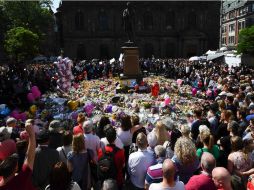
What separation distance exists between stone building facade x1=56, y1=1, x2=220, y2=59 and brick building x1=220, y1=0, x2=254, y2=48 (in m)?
5.42

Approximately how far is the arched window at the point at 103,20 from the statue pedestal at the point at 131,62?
123ft

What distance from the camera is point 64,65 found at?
56.1 ft

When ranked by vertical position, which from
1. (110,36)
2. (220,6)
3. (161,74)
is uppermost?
(220,6)

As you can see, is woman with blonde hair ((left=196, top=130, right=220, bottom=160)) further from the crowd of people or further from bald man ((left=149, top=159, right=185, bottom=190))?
bald man ((left=149, top=159, right=185, bottom=190))

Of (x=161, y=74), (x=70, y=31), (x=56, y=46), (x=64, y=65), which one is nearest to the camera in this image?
(x=64, y=65)

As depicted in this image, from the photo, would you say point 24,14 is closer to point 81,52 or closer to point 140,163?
point 81,52

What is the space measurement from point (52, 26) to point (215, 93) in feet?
226

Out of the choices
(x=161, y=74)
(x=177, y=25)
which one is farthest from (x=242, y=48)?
(x=177, y=25)

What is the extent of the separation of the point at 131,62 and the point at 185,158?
760 inches

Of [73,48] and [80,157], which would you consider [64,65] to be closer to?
[80,157]

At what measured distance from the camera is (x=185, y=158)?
5367 millimetres

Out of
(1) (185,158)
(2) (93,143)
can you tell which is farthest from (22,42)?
(1) (185,158)

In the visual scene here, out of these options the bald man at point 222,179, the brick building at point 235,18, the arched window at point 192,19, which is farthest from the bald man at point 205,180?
the brick building at point 235,18

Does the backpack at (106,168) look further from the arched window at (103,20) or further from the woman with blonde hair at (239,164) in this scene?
the arched window at (103,20)
